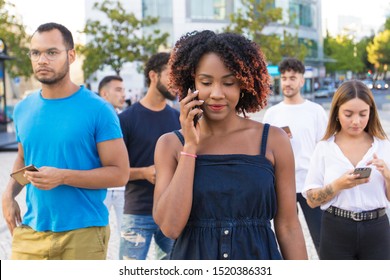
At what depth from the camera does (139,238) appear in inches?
175

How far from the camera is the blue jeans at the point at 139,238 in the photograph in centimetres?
445

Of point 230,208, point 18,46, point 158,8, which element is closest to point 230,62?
point 230,208

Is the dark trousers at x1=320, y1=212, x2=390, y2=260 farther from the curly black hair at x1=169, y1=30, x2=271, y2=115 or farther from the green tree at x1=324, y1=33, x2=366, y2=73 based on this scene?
the green tree at x1=324, y1=33, x2=366, y2=73

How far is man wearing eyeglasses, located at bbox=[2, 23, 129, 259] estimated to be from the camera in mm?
3270

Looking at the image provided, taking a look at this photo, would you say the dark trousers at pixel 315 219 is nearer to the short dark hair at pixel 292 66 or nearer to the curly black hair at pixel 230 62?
the short dark hair at pixel 292 66

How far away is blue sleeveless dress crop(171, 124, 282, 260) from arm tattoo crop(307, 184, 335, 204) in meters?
1.39

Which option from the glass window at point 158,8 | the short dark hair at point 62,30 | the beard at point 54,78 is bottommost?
the beard at point 54,78

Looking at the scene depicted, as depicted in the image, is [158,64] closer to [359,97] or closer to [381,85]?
[359,97]

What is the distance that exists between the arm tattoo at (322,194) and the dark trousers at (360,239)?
13cm

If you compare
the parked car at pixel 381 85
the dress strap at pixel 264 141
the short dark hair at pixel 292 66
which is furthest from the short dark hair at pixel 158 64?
the parked car at pixel 381 85

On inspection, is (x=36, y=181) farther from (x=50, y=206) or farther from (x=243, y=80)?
(x=243, y=80)

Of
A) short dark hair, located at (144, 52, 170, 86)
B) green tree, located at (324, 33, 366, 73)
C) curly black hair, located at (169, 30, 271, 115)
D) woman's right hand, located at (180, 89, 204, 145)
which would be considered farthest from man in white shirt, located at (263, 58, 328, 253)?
green tree, located at (324, 33, 366, 73)

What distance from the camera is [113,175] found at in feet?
11.1
